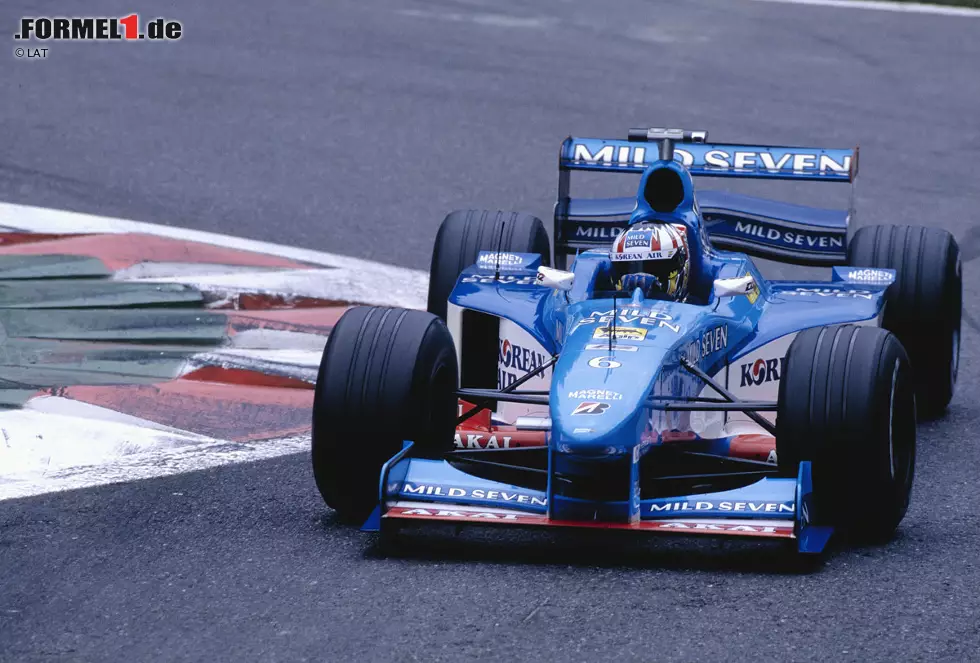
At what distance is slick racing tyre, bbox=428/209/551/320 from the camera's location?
842 cm

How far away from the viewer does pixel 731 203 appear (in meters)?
8.99

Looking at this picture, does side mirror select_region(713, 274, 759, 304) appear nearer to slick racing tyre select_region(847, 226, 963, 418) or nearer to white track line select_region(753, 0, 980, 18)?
slick racing tyre select_region(847, 226, 963, 418)

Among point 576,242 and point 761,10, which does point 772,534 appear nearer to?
point 576,242

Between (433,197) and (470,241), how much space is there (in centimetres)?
462

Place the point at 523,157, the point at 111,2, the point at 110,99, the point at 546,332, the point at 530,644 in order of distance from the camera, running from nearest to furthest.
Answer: the point at 530,644
the point at 546,332
the point at 523,157
the point at 110,99
the point at 111,2

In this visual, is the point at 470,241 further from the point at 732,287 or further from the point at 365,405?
the point at 365,405

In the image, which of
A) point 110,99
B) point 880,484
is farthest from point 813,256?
point 110,99

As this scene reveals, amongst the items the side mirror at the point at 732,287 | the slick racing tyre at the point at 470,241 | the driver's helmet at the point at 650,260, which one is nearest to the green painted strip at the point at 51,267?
the slick racing tyre at the point at 470,241

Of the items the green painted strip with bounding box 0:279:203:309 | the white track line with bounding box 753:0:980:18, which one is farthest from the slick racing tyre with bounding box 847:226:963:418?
the white track line with bounding box 753:0:980:18

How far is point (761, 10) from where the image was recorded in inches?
763

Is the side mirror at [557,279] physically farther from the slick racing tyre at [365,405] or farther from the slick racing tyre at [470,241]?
the slick racing tyre at [470,241]

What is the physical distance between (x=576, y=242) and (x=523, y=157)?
17.2 ft

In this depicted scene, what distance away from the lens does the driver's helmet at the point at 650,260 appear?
6965mm

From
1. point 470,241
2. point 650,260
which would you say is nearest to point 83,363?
point 470,241
